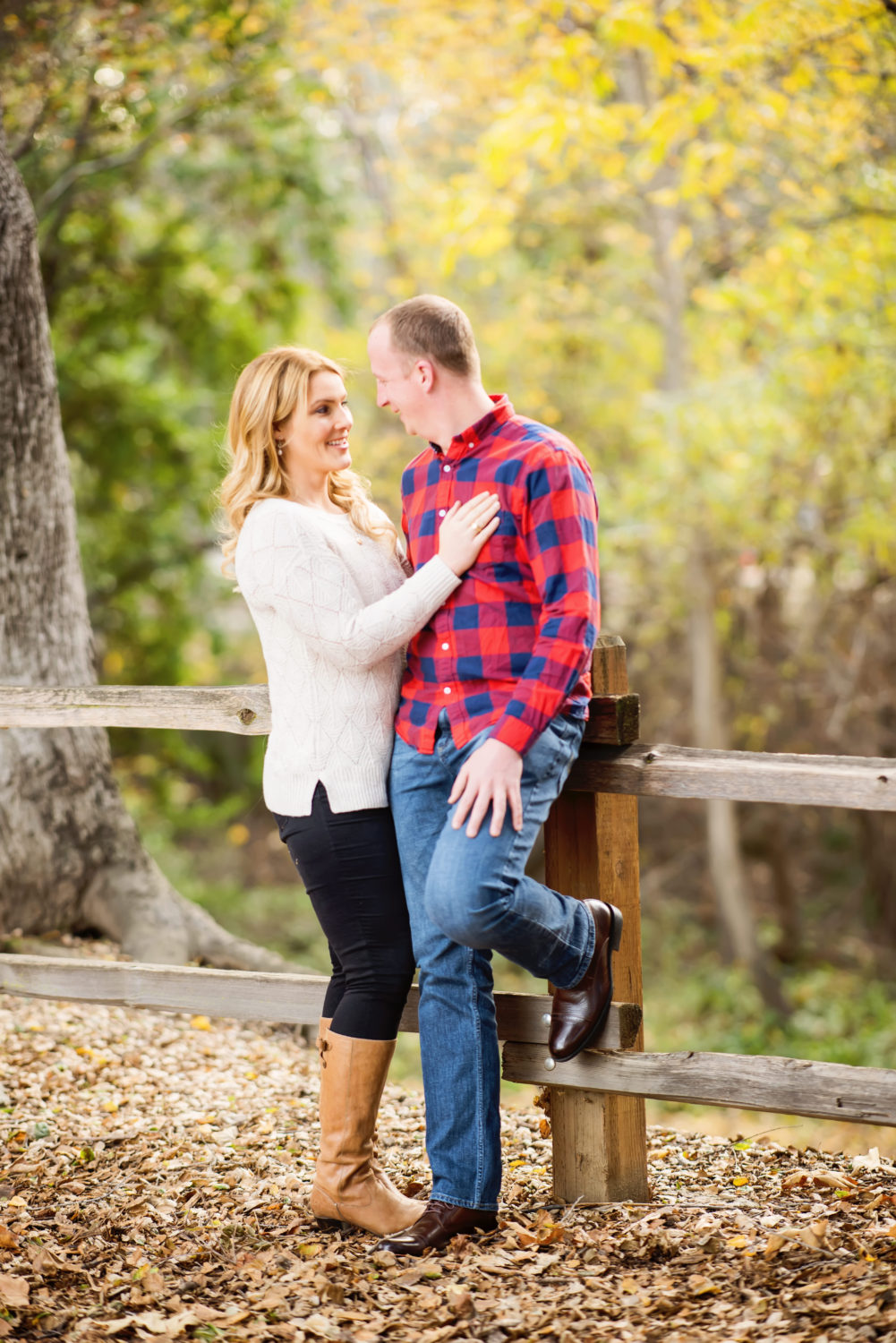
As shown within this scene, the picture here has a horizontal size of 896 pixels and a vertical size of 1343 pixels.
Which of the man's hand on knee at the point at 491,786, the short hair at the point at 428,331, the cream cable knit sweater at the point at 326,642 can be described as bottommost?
the man's hand on knee at the point at 491,786

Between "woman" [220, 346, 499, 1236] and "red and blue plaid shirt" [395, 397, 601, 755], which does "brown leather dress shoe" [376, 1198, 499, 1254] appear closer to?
"woman" [220, 346, 499, 1236]

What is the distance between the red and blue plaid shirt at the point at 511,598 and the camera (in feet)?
8.82

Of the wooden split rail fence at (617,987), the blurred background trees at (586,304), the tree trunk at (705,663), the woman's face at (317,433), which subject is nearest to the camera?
the wooden split rail fence at (617,987)

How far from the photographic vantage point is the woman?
115 inches

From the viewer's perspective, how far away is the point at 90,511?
9547 mm

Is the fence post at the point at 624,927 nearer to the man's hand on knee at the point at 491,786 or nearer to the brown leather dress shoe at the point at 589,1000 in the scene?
the brown leather dress shoe at the point at 589,1000

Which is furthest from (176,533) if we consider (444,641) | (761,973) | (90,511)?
(444,641)

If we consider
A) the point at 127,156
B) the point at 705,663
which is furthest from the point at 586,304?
the point at 127,156

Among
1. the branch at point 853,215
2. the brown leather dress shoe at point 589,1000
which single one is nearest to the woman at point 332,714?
the brown leather dress shoe at point 589,1000

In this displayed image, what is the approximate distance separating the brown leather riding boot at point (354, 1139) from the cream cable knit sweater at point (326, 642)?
608mm

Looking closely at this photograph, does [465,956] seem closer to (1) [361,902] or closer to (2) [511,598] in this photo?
(1) [361,902]

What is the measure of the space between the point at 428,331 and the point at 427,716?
0.90m

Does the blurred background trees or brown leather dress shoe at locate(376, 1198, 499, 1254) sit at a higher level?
the blurred background trees

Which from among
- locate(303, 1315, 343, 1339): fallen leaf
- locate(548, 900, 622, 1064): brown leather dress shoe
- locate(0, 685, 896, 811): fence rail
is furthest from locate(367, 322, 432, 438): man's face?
locate(303, 1315, 343, 1339): fallen leaf
